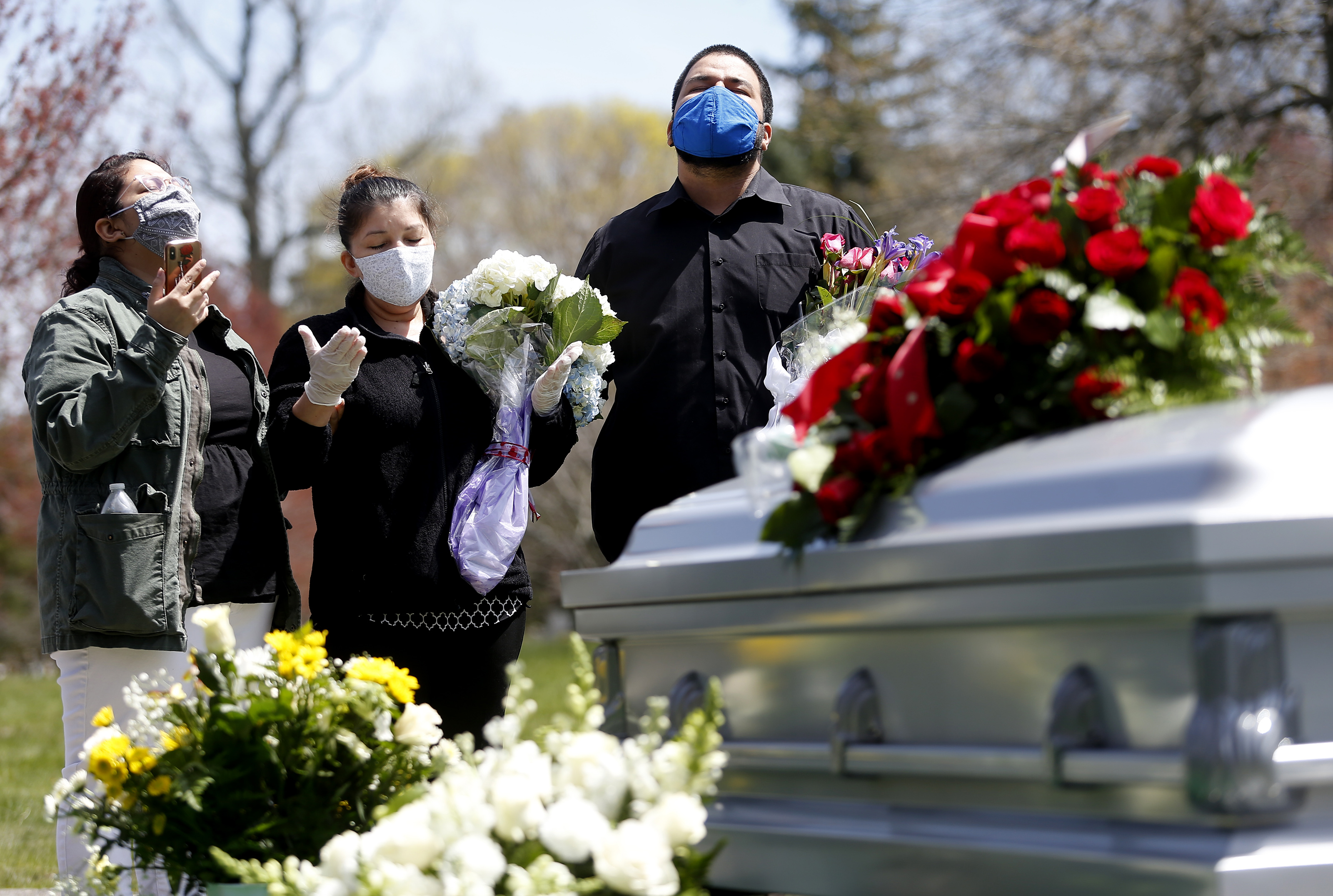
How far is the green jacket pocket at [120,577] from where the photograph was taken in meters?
3.34

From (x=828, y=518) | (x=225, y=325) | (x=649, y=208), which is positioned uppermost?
(x=649, y=208)

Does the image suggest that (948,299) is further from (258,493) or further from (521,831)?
(258,493)

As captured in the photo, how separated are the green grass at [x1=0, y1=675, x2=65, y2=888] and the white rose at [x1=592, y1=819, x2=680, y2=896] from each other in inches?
137

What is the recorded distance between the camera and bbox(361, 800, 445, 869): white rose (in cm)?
203

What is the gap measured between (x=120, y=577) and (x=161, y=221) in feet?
3.23

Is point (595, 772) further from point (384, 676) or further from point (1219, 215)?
point (1219, 215)

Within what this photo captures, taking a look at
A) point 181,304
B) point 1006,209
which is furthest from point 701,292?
point 1006,209

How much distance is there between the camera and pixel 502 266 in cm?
360

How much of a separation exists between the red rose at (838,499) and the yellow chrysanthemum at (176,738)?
1368 millimetres

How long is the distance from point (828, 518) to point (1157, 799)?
65 cm

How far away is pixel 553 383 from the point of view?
354cm

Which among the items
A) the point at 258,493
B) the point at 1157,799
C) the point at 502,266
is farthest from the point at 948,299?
the point at 258,493

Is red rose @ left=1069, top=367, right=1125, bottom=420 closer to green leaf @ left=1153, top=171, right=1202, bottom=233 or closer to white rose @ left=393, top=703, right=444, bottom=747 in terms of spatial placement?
green leaf @ left=1153, top=171, right=1202, bottom=233

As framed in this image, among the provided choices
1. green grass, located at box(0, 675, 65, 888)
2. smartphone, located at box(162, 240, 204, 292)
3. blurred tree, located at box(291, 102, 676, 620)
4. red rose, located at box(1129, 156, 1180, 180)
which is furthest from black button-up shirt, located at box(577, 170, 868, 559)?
blurred tree, located at box(291, 102, 676, 620)
